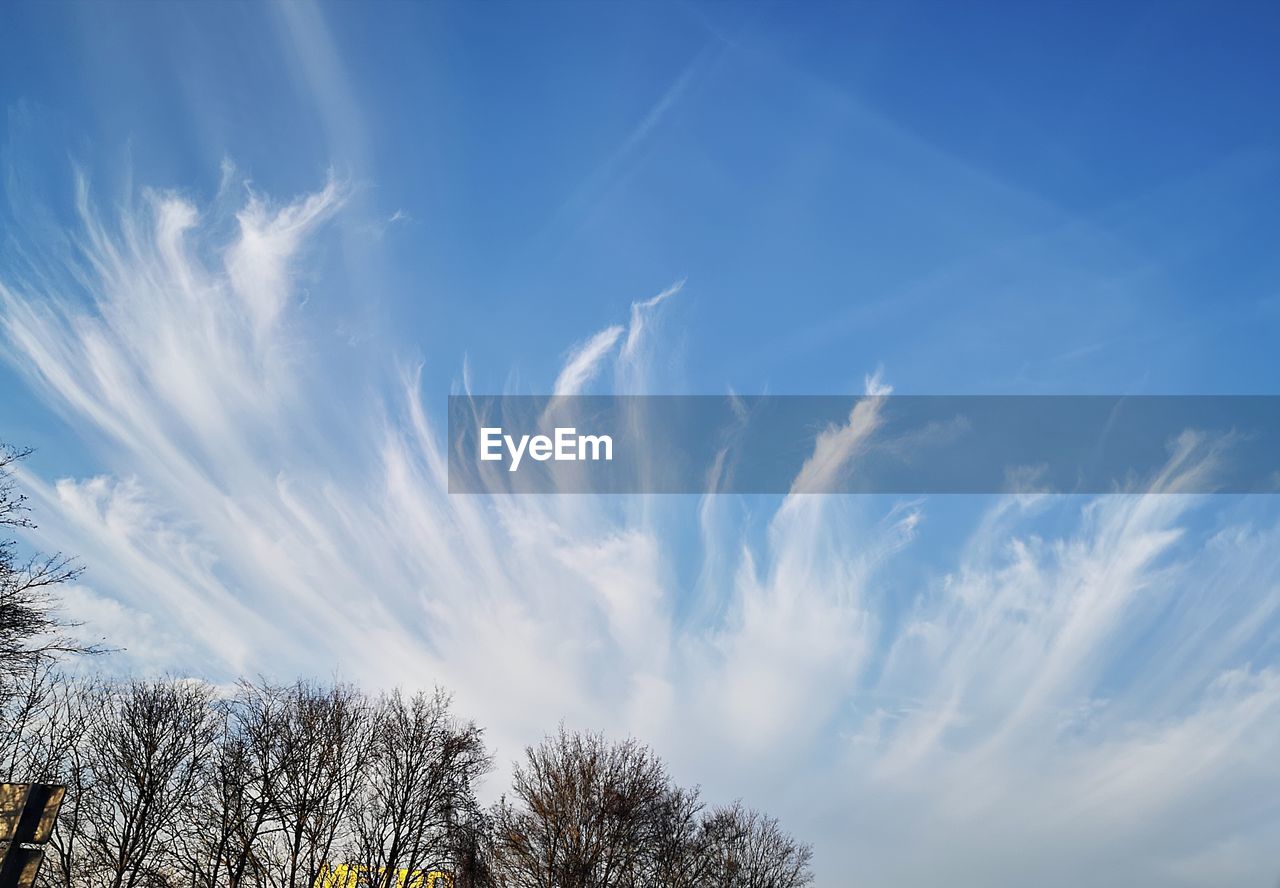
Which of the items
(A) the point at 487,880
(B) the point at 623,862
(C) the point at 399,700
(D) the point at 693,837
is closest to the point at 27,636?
(C) the point at 399,700

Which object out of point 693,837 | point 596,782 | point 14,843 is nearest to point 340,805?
point 596,782

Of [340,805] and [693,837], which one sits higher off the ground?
[693,837]

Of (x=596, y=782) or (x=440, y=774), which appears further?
(x=596, y=782)

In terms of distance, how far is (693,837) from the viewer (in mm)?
52469

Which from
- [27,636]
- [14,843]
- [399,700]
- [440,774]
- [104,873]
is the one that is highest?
[399,700]

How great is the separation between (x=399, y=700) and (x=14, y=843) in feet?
113

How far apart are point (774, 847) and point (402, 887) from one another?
3126cm

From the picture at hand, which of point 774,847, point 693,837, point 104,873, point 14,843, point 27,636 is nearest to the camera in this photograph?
point 14,843

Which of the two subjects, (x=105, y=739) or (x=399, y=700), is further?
(x=399, y=700)

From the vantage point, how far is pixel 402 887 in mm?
38219

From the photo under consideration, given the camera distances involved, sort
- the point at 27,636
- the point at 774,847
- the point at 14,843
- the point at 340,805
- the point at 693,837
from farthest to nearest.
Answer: the point at 774,847 < the point at 693,837 < the point at 340,805 < the point at 27,636 < the point at 14,843

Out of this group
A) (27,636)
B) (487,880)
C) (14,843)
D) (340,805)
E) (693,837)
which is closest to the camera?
(14,843)

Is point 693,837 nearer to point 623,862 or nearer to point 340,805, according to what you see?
point 623,862

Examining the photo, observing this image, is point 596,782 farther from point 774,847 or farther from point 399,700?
point 774,847
